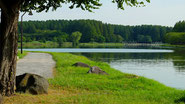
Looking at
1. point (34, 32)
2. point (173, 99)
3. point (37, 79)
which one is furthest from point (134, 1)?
point (34, 32)

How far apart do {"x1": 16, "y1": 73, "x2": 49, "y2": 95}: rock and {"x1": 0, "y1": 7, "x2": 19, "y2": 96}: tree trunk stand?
870mm

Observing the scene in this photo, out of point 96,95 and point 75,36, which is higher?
point 75,36

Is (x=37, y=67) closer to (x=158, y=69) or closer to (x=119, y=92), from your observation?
(x=119, y=92)

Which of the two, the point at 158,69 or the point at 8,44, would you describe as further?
the point at 158,69

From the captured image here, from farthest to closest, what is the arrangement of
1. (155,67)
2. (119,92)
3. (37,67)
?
(155,67)
(37,67)
(119,92)

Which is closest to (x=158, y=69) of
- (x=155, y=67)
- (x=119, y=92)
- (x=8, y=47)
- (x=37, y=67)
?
(x=155, y=67)

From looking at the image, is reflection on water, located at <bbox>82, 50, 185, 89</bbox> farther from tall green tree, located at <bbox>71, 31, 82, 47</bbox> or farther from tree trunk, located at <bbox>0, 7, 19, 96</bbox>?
tall green tree, located at <bbox>71, 31, 82, 47</bbox>

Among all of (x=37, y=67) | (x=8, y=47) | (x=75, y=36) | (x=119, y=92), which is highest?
(x=75, y=36)

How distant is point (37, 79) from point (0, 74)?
178 centimetres

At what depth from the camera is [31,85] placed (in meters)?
11.2

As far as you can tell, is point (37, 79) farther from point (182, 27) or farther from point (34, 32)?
point (34, 32)

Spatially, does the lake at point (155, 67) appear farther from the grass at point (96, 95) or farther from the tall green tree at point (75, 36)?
the tall green tree at point (75, 36)

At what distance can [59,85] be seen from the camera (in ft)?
45.9

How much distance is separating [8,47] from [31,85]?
2079mm
